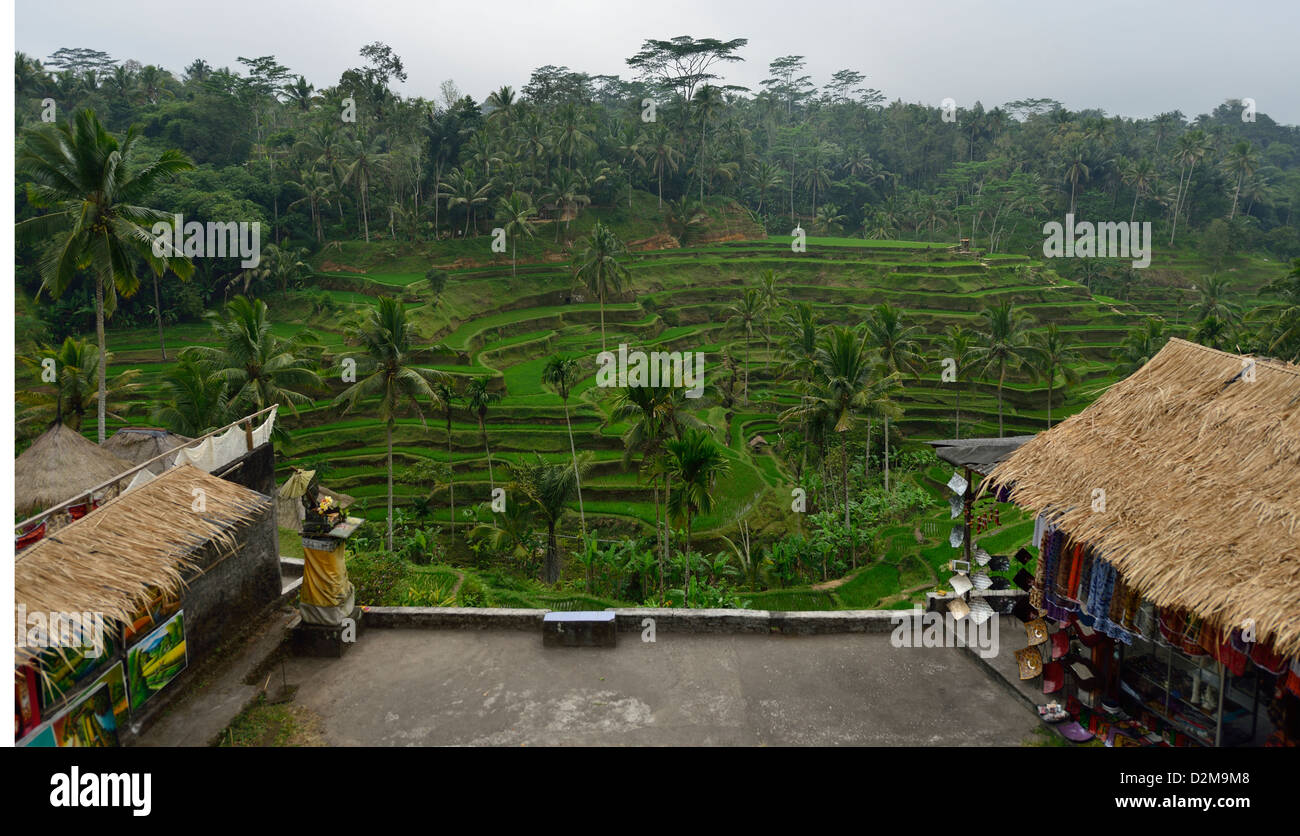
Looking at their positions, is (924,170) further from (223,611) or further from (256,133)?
(223,611)

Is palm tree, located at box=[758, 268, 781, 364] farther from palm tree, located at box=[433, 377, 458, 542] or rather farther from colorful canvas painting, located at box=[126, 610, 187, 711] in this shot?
colorful canvas painting, located at box=[126, 610, 187, 711]

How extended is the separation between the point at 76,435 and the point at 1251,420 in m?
20.7

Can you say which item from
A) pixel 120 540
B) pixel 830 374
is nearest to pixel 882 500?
pixel 830 374

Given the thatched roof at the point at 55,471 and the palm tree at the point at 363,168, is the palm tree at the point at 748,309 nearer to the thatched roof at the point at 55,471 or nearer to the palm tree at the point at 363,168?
the palm tree at the point at 363,168

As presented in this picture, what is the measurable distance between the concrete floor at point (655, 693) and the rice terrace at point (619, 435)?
0.06m

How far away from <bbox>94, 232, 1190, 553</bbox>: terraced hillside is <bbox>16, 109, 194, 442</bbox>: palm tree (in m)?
12.4

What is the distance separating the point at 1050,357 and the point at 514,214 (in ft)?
105

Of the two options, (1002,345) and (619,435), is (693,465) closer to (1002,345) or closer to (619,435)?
(619,435)

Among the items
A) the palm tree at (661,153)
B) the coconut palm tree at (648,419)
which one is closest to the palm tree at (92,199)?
the coconut palm tree at (648,419)

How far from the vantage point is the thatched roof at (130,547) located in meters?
7.62

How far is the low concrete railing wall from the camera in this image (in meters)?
11.1

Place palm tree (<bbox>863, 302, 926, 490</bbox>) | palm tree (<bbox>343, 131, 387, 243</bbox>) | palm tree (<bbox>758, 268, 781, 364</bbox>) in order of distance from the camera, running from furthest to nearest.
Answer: palm tree (<bbox>343, 131, 387, 243</bbox>), palm tree (<bbox>758, 268, 781, 364</bbox>), palm tree (<bbox>863, 302, 926, 490</bbox>)

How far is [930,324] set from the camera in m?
50.9

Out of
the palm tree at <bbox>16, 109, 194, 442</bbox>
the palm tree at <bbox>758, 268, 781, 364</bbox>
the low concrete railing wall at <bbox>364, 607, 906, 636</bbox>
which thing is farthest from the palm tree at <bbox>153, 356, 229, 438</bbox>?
the palm tree at <bbox>758, 268, 781, 364</bbox>
